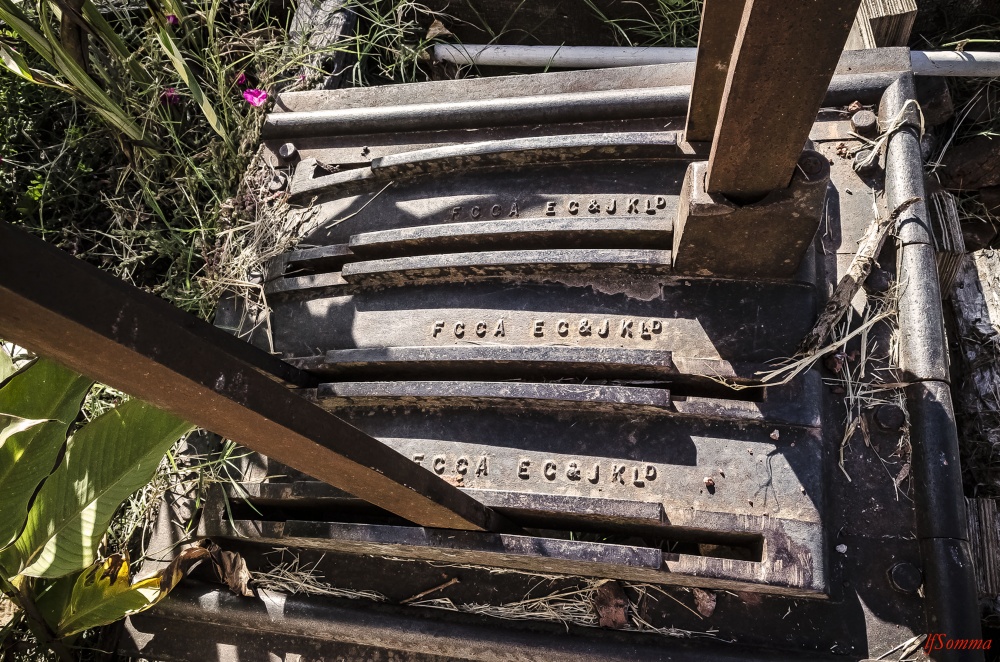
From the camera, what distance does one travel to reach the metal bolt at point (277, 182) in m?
3.40

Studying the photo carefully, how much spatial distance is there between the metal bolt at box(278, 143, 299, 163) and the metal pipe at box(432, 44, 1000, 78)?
3.39ft

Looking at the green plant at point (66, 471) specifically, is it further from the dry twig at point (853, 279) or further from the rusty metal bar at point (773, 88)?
the dry twig at point (853, 279)

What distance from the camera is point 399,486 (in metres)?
1.95

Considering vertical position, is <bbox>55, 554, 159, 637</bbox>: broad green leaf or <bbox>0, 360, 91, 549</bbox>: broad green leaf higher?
<bbox>0, 360, 91, 549</bbox>: broad green leaf

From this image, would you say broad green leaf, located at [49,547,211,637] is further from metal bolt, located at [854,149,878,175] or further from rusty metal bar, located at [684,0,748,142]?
metal bolt, located at [854,149,878,175]

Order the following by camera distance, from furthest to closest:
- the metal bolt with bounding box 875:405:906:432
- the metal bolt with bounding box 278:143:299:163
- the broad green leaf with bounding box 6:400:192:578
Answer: the metal bolt with bounding box 278:143:299:163, the broad green leaf with bounding box 6:400:192:578, the metal bolt with bounding box 875:405:906:432

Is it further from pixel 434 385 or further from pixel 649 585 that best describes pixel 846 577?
pixel 434 385

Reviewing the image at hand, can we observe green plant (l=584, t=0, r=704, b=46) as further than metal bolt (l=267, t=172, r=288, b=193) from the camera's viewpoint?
Yes

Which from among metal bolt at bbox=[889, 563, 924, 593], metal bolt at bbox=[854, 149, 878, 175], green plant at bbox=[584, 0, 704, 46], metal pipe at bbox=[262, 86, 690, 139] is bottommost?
metal bolt at bbox=[889, 563, 924, 593]

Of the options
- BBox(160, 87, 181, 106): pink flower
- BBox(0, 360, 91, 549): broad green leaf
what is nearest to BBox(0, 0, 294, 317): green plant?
BBox(160, 87, 181, 106): pink flower

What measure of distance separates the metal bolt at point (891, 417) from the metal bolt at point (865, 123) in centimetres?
103

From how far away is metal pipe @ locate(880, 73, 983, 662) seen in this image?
88.3 inches

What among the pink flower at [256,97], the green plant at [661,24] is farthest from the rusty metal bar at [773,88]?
the pink flower at [256,97]

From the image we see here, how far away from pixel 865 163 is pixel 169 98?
3.21 m
